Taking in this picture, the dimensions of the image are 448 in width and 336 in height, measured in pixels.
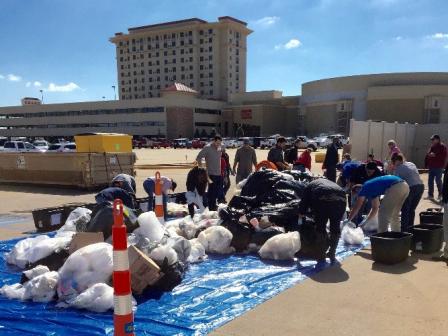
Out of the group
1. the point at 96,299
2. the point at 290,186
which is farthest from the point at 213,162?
the point at 96,299

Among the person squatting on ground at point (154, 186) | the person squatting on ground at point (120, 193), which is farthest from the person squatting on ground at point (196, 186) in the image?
the person squatting on ground at point (120, 193)

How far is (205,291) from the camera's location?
15.9 ft

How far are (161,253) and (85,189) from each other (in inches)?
389

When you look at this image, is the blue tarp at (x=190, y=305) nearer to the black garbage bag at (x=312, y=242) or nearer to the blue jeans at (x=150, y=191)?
the black garbage bag at (x=312, y=242)

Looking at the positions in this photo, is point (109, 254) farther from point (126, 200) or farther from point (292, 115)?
point (292, 115)

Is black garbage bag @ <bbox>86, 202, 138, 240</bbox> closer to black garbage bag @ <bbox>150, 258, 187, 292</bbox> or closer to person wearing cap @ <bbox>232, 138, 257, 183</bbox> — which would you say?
black garbage bag @ <bbox>150, 258, 187, 292</bbox>

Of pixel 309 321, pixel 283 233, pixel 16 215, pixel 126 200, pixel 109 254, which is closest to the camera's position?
pixel 309 321

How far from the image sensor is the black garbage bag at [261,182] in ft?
25.7

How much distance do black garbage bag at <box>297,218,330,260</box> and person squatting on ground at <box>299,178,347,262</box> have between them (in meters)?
0.03

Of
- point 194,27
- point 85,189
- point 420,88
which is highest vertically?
point 194,27

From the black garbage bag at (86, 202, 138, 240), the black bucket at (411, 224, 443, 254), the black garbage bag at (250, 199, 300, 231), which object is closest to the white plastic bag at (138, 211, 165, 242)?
the black garbage bag at (86, 202, 138, 240)

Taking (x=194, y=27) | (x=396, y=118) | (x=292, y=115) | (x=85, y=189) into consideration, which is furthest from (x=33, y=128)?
(x=85, y=189)

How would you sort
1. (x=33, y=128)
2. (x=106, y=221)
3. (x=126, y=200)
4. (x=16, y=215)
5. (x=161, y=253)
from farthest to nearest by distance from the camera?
(x=33, y=128), (x=16, y=215), (x=126, y=200), (x=106, y=221), (x=161, y=253)

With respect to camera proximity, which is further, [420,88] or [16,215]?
[420,88]
